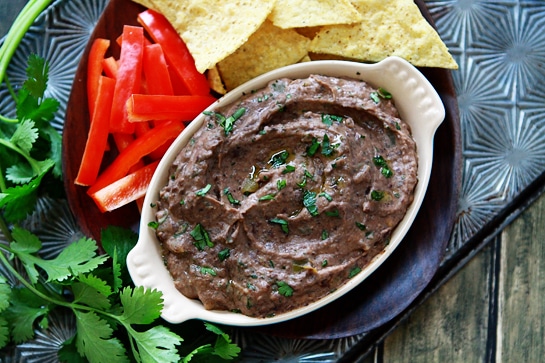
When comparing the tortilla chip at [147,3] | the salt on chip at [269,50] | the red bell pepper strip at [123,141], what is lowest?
the red bell pepper strip at [123,141]

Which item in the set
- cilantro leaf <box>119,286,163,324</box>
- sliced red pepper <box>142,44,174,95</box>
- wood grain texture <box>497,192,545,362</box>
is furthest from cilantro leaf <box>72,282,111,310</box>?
wood grain texture <box>497,192,545,362</box>

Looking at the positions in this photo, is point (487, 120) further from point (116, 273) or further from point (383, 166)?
point (116, 273)

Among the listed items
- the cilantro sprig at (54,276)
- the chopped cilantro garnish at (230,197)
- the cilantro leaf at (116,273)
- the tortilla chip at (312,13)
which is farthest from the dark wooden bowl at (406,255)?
the chopped cilantro garnish at (230,197)

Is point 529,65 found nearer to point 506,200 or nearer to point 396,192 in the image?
point 506,200

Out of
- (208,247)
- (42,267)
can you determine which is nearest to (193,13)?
(208,247)

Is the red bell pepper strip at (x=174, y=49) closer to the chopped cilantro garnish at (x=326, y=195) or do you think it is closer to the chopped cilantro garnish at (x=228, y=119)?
the chopped cilantro garnish at (x=228, y=119)

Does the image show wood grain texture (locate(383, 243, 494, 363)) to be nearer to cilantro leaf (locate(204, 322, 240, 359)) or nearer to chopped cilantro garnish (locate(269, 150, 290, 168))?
cilantro leaf (locate(204, 322, 240, 359))
